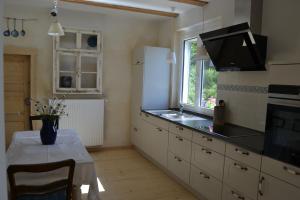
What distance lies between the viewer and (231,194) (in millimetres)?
2424

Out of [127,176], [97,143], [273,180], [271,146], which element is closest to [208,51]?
[271,146]

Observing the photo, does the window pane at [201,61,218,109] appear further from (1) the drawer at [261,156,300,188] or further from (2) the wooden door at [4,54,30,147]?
(2) the wooden door at [4,54,30,147]

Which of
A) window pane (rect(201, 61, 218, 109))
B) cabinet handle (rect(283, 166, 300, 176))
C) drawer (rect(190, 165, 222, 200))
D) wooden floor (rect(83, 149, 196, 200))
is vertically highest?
window pane (rect(201, 61, 218, 109))

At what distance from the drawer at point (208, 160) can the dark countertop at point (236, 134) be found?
0.65 ft

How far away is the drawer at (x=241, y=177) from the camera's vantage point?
2.17 m

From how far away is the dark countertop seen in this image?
2.23 metres

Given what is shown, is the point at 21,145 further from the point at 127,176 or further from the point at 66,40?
the point at 66,40

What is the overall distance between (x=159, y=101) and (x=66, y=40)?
1.95 meters

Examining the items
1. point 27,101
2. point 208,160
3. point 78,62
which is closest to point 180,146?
point 208,160

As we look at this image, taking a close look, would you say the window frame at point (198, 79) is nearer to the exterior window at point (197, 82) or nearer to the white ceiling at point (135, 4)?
the exterior window at point (197, 82)

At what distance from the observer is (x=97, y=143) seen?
4695 millimetres

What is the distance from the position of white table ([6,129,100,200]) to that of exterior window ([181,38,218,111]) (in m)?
2.02

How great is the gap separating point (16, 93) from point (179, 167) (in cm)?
295

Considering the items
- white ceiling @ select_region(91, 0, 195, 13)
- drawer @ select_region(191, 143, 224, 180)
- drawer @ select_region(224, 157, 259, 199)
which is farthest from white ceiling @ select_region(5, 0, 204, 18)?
drawer @ select_region(224, 157, 259, 199)
